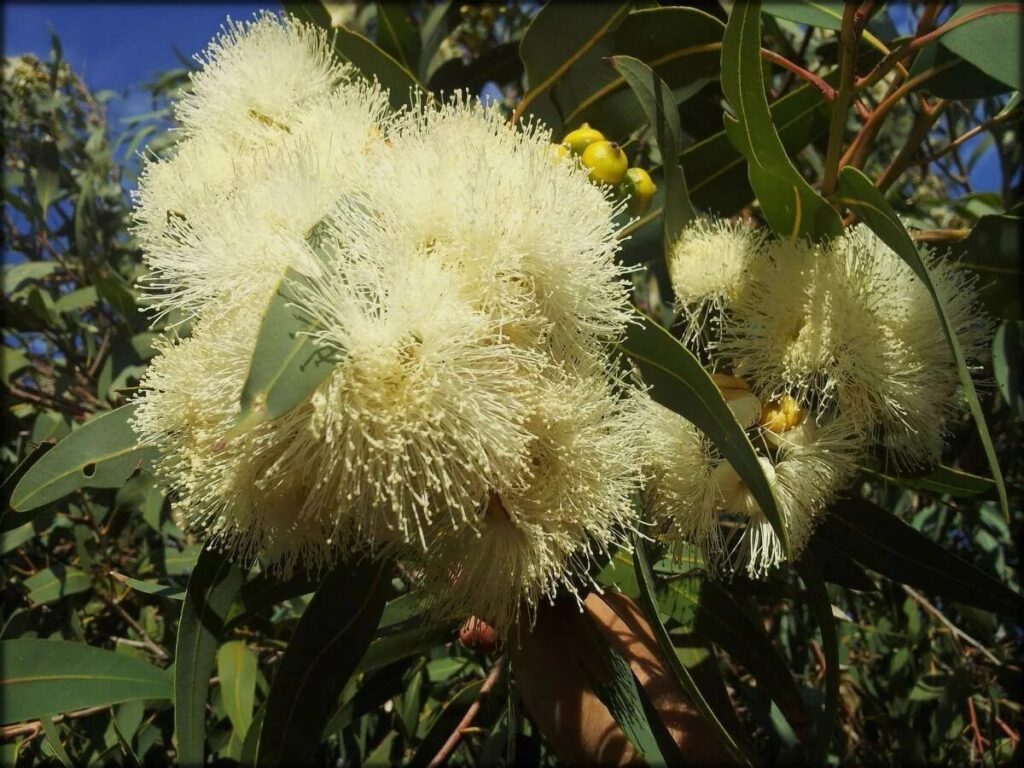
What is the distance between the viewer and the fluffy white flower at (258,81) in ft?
4.17

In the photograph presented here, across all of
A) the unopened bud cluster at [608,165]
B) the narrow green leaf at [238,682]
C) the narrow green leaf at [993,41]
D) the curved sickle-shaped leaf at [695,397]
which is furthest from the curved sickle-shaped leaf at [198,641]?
the narrow green leaf at [993,41]

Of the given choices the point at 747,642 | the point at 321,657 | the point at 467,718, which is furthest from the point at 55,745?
the point at 747,642

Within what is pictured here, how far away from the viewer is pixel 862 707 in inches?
88.4

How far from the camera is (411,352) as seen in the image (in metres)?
0.89

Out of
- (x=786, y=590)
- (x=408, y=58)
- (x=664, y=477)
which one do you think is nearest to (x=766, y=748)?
(x=786, y=590)

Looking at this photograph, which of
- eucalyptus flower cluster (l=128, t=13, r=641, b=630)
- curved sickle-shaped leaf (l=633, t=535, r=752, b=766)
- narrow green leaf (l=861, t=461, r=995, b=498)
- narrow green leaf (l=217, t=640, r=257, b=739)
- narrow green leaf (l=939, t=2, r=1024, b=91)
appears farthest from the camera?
narrow green leaf (l=217, t=640, r=257, b=739)

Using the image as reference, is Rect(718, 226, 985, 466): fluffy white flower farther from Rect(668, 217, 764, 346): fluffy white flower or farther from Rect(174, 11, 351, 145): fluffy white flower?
Rect(174, 11, 351, 145): fluffy white flower

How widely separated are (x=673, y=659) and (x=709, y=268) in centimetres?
61

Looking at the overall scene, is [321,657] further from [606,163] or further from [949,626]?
[949,626]

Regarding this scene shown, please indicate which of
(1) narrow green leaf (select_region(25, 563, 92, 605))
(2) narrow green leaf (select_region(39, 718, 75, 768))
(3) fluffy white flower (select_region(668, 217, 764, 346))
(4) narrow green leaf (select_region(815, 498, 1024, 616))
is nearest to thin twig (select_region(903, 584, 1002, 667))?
(4) narrow green leaf (select_region(815, 498, 1024, 616))

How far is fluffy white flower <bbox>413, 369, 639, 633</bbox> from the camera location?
3.37ft

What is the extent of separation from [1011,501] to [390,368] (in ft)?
6.12

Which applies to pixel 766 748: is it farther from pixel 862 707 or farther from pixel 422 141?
pixel 422 141

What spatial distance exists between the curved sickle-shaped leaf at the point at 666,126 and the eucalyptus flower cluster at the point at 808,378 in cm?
13
